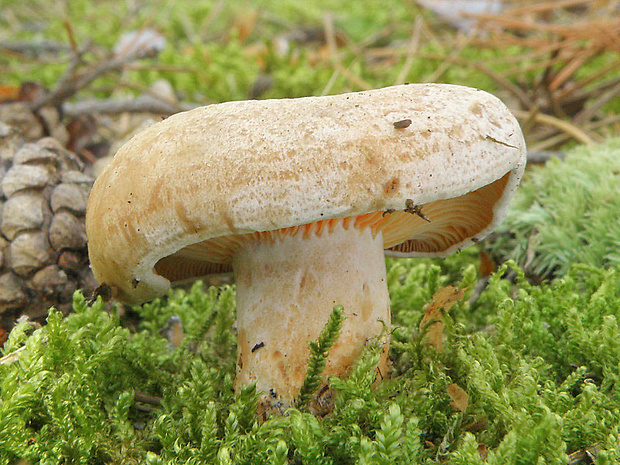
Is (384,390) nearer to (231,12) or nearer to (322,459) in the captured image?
(322,459)

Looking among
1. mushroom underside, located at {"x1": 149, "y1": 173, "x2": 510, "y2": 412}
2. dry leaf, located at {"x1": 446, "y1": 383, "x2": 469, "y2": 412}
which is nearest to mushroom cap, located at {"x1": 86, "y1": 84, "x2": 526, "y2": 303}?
mushroom underside, located at {"x1": 149, "y1": 173, "x2": 510, "y2": 412}

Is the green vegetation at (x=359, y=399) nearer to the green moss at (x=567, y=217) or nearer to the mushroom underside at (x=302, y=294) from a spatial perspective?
the mushroom underside at (x=302, y=294)

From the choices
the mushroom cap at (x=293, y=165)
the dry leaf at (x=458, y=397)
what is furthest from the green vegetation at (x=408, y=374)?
the mushroom cap at (x=293, y=165)

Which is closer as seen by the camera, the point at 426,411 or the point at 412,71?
the point at 426,411

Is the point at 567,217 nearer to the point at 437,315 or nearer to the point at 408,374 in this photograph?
the point at 437,315

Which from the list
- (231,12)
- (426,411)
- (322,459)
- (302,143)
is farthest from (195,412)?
(231,12)

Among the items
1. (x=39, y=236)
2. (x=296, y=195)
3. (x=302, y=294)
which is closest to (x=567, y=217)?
(x=302, y=294)
